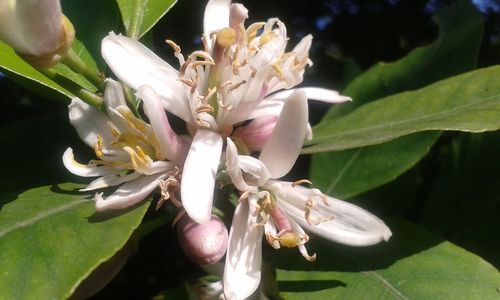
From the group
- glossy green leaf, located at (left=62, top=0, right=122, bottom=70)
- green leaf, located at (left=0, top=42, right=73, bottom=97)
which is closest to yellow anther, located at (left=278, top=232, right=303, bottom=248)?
green leaf, located at (left=0, top=42, right=73, bottom=97)

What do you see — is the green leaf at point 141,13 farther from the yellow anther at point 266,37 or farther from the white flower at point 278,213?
the white flower at point 278,213

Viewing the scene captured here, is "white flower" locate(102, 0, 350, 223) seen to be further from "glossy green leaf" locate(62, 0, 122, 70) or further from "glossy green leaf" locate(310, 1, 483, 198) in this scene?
"glossy green leaf" locate(310, 1, 483, 198)

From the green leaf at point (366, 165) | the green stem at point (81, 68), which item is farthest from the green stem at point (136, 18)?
the green leaf at point (366, 165)

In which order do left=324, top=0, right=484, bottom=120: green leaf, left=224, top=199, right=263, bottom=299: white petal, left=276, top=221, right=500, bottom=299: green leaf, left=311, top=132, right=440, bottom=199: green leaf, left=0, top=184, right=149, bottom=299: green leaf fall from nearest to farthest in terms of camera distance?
left=0, top=184, right=149, bottom=299: green leaf
left=224, top=199, right=263, bottom=299: white petal
left=276, top=221, right=500, bottom=299: green leaf
left=311, top=132, right=440, bottom=199: green leaf
left=324, top=0, right=484, bottom=120: green leaf

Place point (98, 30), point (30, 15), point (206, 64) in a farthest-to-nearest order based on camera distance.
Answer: point (98, 30) → point (206, 64) → point (30, 15)

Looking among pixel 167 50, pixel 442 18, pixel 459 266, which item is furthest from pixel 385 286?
pixel 167 50

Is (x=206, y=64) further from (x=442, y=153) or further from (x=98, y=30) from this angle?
(x=442, y=153)
